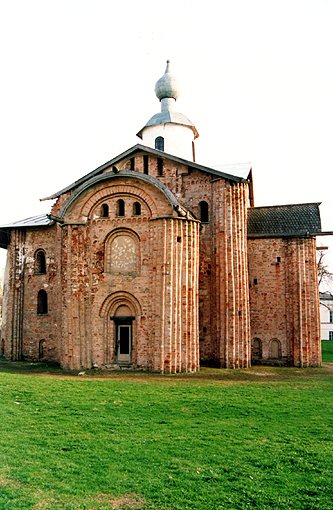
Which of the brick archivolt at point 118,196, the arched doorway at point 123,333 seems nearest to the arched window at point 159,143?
the brick archivolt at point 118,196

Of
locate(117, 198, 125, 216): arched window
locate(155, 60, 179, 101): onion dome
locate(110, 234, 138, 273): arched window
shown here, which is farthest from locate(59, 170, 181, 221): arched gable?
locate(155, 60, 179, 101): onion dome

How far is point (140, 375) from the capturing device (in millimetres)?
17328

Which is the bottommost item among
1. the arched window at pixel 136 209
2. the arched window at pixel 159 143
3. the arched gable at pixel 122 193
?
the arched window at pixel 136 209

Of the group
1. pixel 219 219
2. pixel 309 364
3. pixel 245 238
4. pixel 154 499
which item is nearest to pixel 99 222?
pixel 219 219

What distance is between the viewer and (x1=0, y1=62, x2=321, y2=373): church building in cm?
1852

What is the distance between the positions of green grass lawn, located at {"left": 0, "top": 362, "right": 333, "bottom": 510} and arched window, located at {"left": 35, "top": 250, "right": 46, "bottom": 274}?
924 cm

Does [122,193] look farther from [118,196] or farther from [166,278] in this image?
[166,278]

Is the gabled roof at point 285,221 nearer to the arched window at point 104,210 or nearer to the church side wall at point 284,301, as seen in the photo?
the church side wall at point 284,301

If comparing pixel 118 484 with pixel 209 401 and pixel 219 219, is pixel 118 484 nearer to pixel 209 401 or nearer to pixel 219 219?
pixel 209 401

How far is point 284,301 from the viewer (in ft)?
71.0

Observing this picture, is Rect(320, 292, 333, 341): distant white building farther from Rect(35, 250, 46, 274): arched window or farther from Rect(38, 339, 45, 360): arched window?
Rect(38, 339, 45, 360): arched window

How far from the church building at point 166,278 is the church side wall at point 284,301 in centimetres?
5

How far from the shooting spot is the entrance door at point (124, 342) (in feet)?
62.3

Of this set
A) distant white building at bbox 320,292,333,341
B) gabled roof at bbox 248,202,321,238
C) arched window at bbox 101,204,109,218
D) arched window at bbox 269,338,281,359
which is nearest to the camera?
arched window at bbox 101,204,109,218
